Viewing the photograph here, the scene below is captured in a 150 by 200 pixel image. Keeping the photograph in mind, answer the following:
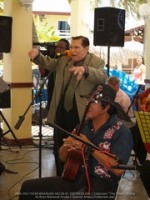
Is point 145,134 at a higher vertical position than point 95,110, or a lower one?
lower

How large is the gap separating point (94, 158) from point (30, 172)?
2.23 m

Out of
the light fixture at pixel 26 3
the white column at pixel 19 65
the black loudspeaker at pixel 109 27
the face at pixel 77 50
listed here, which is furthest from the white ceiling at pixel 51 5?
the face at pixel 77 50

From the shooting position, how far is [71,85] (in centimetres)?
381

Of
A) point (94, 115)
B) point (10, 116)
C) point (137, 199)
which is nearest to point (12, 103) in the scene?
point (10, 116)

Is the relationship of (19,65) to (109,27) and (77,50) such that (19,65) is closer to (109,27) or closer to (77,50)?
(109,27)

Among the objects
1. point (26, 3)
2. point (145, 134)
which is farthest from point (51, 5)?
point (145, 134)

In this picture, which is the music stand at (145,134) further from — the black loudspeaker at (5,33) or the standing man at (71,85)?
the black loudspeaker at (5,33)

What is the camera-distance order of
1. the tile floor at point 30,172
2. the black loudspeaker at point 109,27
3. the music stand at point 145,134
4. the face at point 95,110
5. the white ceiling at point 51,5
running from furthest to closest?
the white ceiling at point 51,5 → the black loudspeaker at point 109,27 → the tile floor at point 30,172 → the music stand at point 145,134 → the face at point 95,110

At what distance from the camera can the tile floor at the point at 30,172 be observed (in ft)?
13.3

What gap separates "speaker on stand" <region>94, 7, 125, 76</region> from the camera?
556 centimetres

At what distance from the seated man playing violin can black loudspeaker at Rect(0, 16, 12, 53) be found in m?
3.07

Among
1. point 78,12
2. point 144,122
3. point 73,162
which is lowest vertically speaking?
point 73,162

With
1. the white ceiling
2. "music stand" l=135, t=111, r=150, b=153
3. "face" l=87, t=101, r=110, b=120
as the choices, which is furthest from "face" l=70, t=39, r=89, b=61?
the white ceiling

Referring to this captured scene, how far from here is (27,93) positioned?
608 cm
